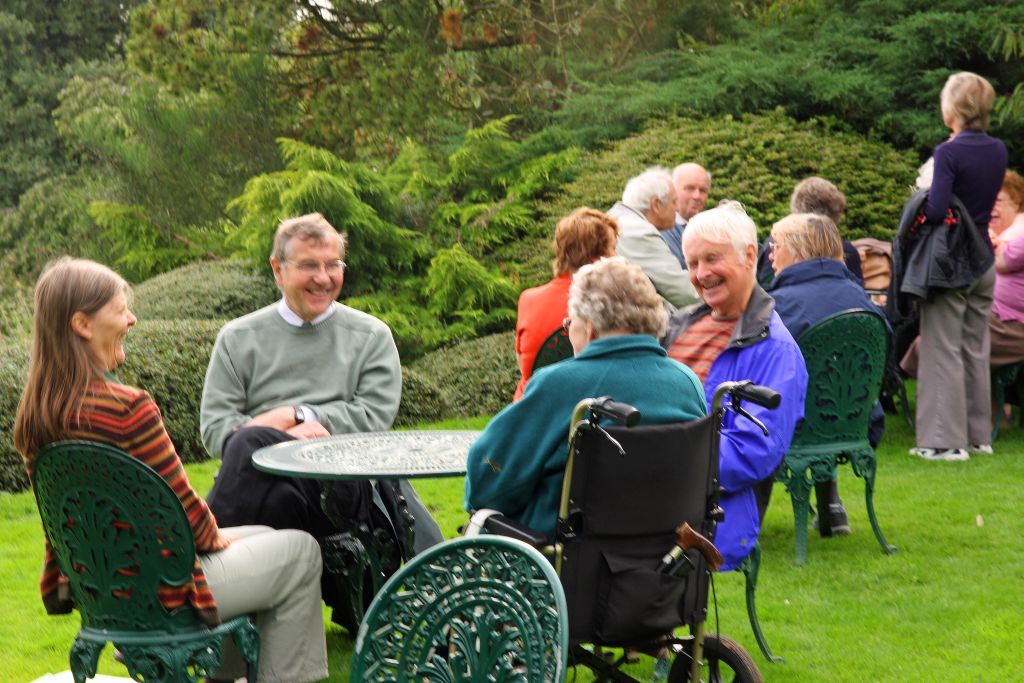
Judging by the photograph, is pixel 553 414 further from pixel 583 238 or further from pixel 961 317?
pixel 961 317

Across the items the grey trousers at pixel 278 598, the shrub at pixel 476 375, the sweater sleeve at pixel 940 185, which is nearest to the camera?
the grey trousers at pixel 278 598

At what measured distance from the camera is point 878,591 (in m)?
5.36

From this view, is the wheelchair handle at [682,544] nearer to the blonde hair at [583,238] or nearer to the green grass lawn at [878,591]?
the green grass lawn at [878,591]

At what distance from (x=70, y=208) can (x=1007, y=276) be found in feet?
51.1

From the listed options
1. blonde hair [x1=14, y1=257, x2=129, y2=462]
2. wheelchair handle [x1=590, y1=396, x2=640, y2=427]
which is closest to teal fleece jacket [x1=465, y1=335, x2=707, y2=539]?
wheelchair handle [x1=590, y1=396, x2=640, y2=427]

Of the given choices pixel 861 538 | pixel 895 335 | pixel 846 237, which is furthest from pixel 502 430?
pixel 846 237

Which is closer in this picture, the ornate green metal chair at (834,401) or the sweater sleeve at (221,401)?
the sweater sleeve at (221,401)

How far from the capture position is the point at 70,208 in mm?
20078

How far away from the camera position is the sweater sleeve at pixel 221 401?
474 cm

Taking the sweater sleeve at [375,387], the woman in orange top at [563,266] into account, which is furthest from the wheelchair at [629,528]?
the woman in orange top at [563,266]

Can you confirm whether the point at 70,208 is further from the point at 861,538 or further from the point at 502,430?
the point at 502,430

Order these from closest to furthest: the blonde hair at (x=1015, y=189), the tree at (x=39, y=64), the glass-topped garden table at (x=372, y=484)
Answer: the glass-topped garden table at (x=372, y=484) → the blonde hair at (x=1015, y=189) → the tree at (x=39, y=64)

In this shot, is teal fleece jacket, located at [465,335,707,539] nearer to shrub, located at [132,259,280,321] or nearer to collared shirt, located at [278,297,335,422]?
collared shirt, located at [278,297,335,422]

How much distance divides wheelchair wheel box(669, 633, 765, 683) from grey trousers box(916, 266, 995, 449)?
4.62 metres
